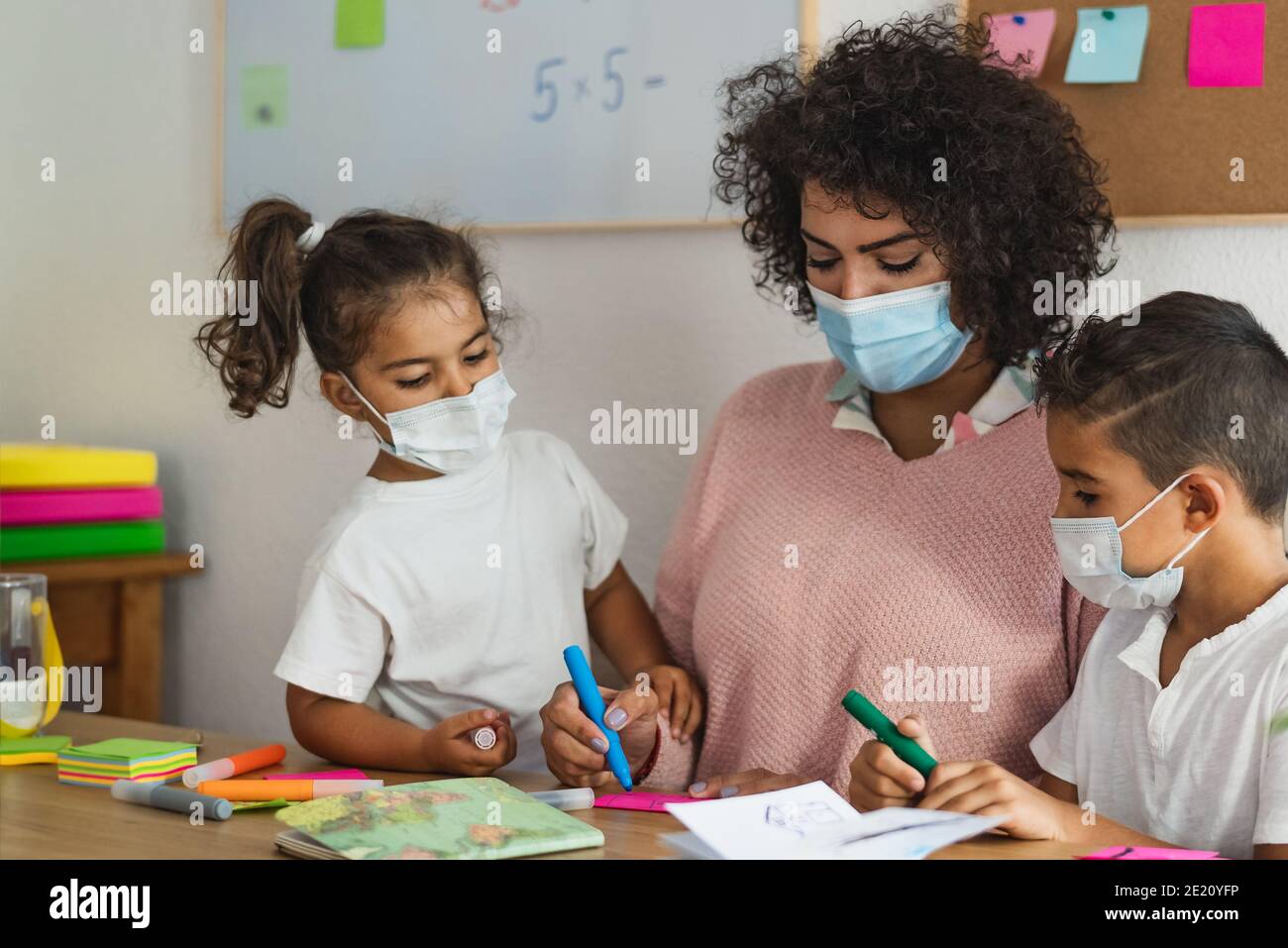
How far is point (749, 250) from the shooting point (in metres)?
1.53

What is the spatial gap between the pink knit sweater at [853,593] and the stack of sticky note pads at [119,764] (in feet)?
1.49

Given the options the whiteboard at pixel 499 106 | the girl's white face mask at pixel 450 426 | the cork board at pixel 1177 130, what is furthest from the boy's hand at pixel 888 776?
the whiteboard at pixel 499 106

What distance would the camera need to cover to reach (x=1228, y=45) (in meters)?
1.28

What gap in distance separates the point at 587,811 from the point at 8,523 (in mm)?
1034

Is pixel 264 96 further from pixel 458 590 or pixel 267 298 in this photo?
pixel 458 590

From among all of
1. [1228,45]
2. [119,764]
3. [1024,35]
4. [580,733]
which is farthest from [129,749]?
[1228,45]

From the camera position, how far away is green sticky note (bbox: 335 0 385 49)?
1.69m

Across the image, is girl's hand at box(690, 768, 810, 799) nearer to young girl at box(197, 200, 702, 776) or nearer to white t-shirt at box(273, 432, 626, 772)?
young girl at box(197, 200, 702, 776)

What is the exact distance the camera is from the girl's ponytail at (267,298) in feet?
4.35

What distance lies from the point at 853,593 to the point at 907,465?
139mm

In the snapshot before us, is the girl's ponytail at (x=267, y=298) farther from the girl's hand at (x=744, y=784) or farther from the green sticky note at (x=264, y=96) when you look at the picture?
the girl's hand at (x=744, y=784)

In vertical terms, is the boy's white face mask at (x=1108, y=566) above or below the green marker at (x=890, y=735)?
above

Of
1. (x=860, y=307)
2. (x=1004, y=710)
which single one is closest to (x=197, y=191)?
(x=860, y=307)

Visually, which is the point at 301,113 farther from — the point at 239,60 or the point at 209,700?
the point at 209,700
